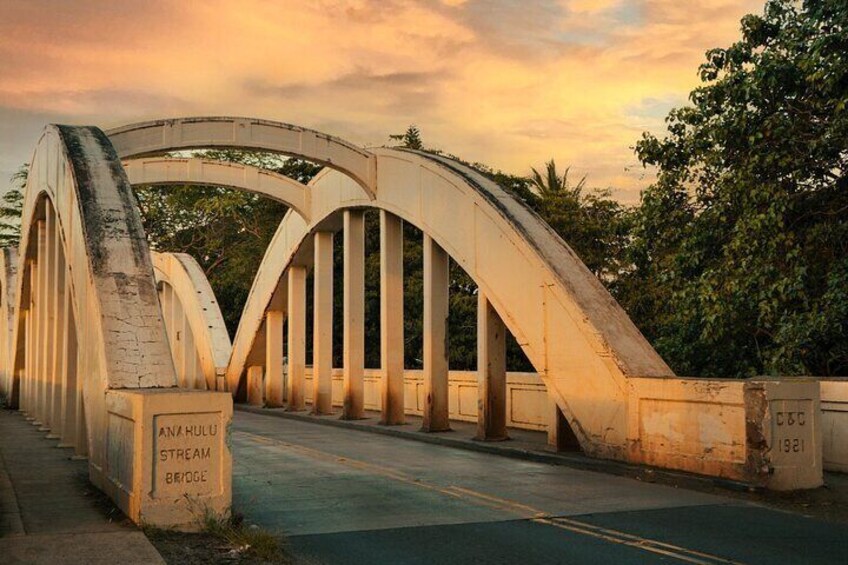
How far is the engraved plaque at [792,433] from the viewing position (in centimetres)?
1141

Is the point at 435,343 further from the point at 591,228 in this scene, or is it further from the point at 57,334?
the point at 591,228

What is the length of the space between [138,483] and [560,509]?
4.21 meters

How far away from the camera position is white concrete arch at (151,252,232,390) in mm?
34812

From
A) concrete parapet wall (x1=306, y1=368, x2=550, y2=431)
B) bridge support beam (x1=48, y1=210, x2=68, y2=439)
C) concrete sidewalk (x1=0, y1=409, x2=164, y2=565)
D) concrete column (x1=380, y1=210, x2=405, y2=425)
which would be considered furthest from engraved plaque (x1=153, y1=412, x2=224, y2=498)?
concrete column (x1=380, y1=210, x2=405, y2=425)

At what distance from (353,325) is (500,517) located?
544 inches

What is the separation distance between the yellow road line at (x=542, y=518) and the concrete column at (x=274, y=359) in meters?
14.6

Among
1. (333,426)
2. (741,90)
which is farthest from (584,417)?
(333,426)

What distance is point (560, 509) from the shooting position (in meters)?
10.3

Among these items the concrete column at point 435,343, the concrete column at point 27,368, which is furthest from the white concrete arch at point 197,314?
the concrete column at point 435,343

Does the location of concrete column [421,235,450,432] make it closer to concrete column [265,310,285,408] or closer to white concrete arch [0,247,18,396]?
concrete column [265,310,285,408]

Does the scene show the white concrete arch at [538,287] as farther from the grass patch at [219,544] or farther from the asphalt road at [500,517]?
→ the grass patch at [219,544]

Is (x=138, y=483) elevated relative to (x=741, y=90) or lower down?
lower down

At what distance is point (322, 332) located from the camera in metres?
25.7

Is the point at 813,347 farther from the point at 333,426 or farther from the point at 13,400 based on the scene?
the point at 13,400
